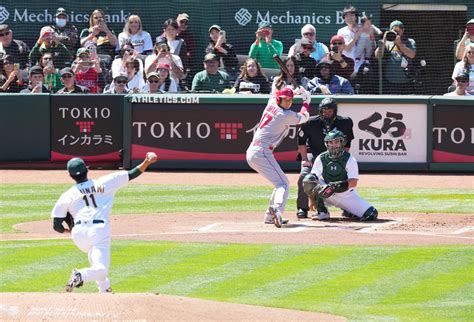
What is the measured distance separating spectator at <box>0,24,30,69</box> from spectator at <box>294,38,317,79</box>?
5502mm

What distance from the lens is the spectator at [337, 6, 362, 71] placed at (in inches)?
830

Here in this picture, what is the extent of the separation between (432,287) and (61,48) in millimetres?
12937

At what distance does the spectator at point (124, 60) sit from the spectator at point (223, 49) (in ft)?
4.85

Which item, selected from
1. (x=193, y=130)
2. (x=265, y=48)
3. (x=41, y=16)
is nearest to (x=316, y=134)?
(x=193, y=130)

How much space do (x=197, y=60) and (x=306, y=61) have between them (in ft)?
8.30

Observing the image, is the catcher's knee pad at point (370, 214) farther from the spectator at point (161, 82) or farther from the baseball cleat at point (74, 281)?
the spectator at point (161, 82)

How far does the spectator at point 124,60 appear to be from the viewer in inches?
817

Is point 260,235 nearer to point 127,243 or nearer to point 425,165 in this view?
point 127,243

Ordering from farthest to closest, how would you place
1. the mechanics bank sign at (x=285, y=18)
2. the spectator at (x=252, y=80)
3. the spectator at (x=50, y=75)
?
the mechanics bank sign at (x=285, y=18), the spectator at (x=50, y=75), the spectator at (x=252, y=80)

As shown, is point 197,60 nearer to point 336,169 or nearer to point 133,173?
point 336,169

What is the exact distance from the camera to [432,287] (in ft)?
33.3

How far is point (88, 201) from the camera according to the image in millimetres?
9578

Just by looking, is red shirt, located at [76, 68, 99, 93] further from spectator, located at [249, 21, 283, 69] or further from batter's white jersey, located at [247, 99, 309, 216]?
batter's white jersey, located at [247, 99, 309, 216]

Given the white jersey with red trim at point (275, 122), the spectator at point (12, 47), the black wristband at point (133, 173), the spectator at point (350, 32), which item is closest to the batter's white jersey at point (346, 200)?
the white jersey with red trim at point (275, 122)
